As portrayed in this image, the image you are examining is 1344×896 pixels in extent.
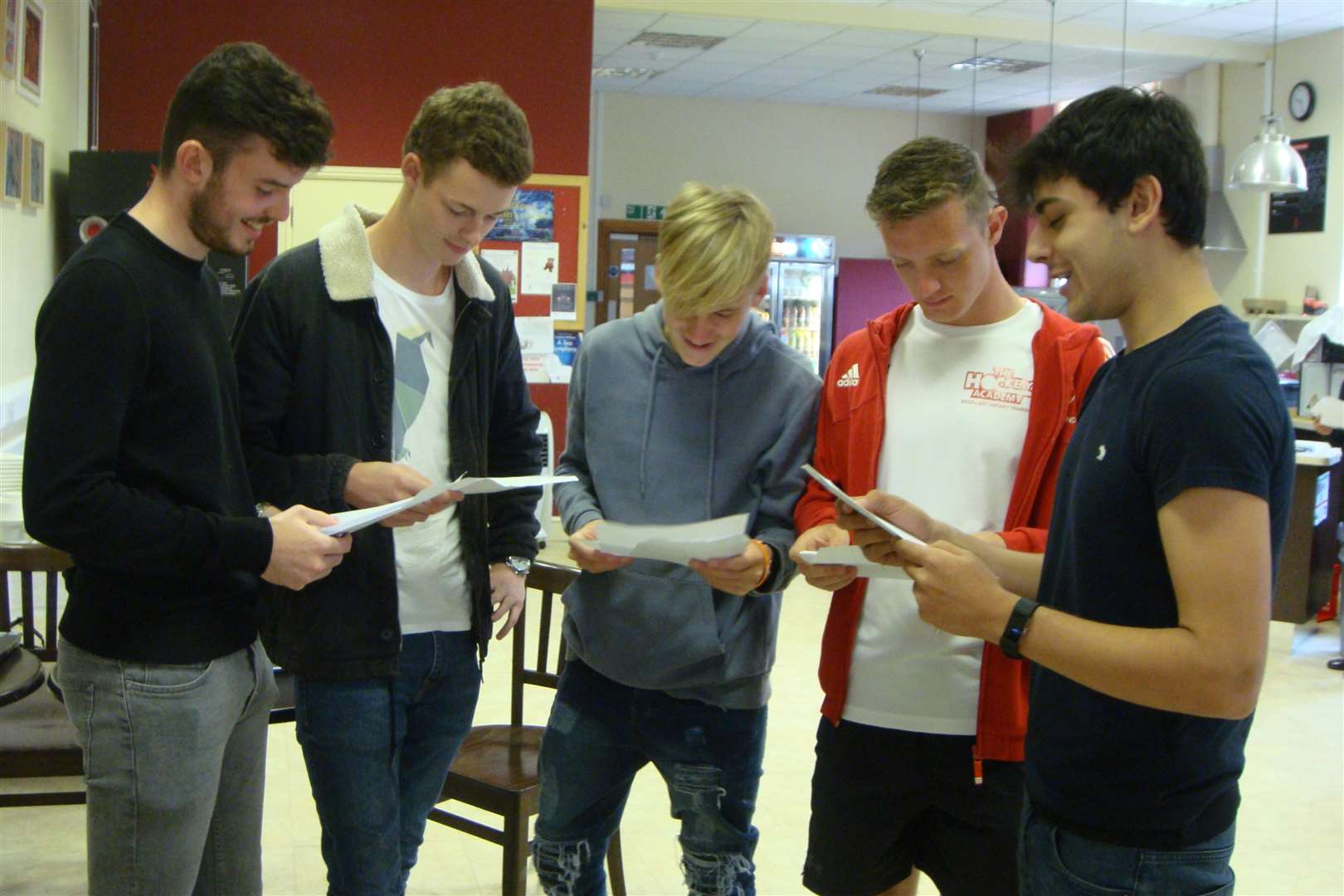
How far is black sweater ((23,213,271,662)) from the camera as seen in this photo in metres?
1.44

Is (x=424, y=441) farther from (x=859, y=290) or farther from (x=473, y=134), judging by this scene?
(x=859, y=290)

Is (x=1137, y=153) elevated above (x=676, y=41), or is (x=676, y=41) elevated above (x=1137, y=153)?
(x=676, y=41)

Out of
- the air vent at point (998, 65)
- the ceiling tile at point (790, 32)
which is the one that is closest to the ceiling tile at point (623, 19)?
the ceiling tile at point (790, 32)

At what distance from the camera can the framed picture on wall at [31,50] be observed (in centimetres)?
451

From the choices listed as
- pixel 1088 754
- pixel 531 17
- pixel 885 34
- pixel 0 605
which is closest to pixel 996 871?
pixel 1088 754

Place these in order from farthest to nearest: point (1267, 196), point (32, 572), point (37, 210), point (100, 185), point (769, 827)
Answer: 1. point (1267, 196)
2. point (100, 185)
3. point (37, 210)
4. point (769, 827)
5. point (32, 572)

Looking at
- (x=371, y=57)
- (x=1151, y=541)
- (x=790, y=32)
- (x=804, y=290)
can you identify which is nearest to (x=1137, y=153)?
(x=1151, y=541)

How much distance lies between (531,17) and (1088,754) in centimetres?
629

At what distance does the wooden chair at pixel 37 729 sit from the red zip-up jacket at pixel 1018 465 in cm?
153

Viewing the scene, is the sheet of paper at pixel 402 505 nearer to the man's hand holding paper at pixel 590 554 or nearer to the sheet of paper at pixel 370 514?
the sheet of paper at pixel 370 514

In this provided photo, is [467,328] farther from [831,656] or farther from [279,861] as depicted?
[279,861]

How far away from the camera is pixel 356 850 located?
1.83m

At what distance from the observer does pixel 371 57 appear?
663 centimetres

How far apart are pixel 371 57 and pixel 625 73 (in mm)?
4917
